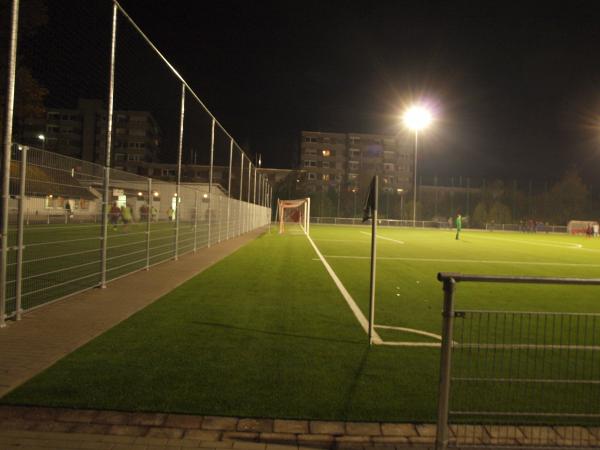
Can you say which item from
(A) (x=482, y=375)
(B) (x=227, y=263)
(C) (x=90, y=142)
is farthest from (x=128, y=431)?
(C) (x=90, y=142)

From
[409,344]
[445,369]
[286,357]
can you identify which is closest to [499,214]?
[409,344]

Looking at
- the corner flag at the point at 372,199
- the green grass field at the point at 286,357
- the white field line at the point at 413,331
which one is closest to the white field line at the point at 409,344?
the green grass field at the point at 286,357

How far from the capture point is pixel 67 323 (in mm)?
6824

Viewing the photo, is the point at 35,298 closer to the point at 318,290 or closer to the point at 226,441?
the point at 318,290

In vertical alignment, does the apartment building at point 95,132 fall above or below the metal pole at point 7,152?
above

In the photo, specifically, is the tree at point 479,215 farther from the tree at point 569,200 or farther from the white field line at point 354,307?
the white field line at point 354,307

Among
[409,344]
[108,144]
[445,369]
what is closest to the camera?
[445,369]

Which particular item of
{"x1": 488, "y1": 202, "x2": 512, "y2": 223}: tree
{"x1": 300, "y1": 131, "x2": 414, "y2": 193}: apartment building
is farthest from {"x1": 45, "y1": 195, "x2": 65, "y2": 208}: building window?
{"x1": 300, "y1": 131, "x2": 414, "y2": 193}: apartment building

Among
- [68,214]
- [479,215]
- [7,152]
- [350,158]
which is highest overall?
[350,158]

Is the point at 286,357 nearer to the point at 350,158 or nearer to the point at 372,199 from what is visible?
the point at 372,199

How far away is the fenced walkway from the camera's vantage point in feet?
16.6

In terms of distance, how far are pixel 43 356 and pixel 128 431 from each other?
7.03 feet

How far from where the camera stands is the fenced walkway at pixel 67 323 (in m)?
5.05

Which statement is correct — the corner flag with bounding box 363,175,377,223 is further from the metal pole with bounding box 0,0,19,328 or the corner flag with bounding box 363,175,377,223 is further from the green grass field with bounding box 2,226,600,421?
the metal pole with bounding box 0,0,19,328
